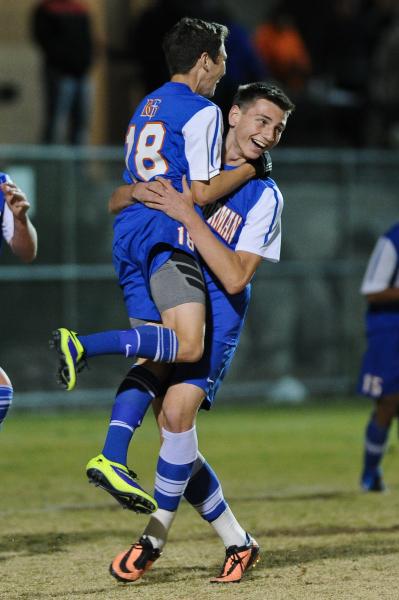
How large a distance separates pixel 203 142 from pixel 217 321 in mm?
819

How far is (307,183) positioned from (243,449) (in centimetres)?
495

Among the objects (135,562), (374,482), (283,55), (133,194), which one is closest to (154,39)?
(283,55)

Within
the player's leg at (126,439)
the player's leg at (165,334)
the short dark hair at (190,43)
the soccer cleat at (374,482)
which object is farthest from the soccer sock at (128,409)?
the soccer cleat at (374,482)

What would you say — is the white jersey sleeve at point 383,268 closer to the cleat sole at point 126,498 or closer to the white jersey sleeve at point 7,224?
the white jersey sleeve at point 7,224

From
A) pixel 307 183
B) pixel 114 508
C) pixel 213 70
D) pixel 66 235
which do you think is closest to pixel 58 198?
pixel 66 235

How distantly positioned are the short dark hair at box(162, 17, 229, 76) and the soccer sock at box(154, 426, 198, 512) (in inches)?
67.0

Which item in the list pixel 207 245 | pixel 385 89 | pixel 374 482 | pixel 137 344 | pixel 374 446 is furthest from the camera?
pixel 385 89

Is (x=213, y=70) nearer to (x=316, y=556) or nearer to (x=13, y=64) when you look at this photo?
(x=316, y=556)

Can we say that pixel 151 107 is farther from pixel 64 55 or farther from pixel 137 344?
pixel 64 55

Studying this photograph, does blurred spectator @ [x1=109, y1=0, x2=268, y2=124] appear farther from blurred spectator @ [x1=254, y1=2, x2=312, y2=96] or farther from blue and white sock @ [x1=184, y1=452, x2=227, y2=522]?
blue and white sock @ [x1=184, y1=452, x2=227, y2=522]

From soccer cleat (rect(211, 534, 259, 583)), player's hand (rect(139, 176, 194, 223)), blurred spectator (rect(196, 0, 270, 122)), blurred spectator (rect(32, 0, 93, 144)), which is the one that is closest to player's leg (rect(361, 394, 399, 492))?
soccer cleat (rect(211, 534, 259, 583))

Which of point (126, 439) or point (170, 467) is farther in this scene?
point (170, 467)

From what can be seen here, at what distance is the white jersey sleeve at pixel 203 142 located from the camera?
19.2ft

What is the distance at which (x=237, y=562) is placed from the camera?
601 centimetres
